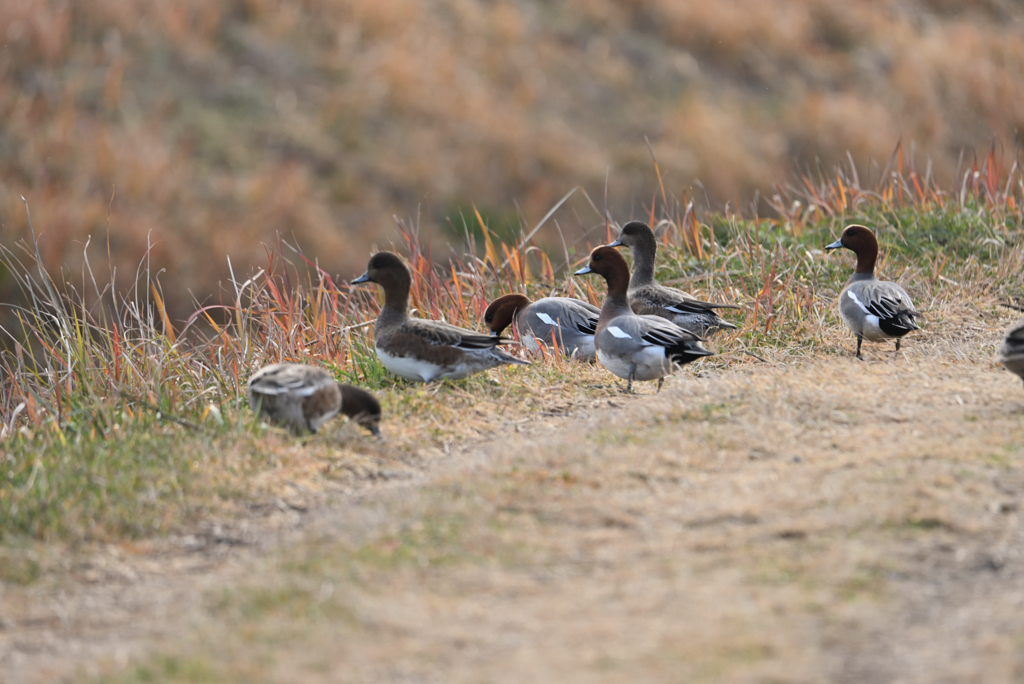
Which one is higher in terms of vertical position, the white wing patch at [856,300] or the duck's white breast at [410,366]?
the white wing patch at [856,300]

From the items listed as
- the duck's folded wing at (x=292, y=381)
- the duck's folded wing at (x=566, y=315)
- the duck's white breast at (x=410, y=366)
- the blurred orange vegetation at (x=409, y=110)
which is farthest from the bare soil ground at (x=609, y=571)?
the blurred orange vegetation at (x=409, y=110)

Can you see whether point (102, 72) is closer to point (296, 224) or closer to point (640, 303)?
point (296, 224)

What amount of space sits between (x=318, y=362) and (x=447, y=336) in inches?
44.2

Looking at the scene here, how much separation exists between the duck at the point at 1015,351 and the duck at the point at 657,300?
4.73ft

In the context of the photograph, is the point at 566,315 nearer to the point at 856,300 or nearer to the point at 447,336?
the point at 447,336

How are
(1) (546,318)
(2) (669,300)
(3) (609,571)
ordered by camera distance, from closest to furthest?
(3) (609,571), (1) (546,318), (2) (669,300)

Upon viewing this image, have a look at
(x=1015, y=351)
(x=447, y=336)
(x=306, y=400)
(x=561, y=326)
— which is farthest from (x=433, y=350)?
(x=1015, y=351)

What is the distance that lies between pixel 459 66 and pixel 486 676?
1475 cm

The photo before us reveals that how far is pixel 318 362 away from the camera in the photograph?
6.29m

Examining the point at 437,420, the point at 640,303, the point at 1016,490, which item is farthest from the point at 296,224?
the point at 1016,490

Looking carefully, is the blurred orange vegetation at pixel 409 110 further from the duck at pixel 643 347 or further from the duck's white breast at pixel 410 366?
the duck's white breast at pixel 410 366

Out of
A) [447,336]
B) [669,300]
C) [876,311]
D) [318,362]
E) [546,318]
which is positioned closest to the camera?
[447,336]

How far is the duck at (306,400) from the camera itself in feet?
15.6

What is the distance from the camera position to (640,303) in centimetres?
673
